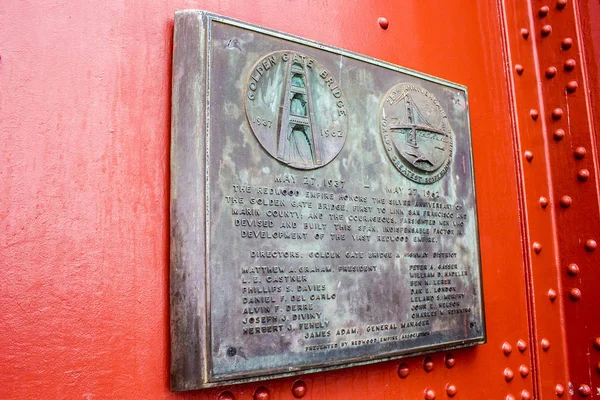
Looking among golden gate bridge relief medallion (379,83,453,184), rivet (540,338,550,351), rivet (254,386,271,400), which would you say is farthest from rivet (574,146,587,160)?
rivet (254,386,271,400)

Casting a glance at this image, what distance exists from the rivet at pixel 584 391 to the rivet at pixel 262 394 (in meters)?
1.67

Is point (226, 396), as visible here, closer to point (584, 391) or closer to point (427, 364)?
point (427, 364)

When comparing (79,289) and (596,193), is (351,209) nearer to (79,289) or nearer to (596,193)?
(79,289)

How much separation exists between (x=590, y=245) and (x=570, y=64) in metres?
0.93

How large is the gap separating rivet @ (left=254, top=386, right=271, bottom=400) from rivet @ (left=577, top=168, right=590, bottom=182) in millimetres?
1917

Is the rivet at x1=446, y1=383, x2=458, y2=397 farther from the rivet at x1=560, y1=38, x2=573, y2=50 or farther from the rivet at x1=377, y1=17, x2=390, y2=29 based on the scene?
the rivet at x1=560, y1=38, x2=573, y2=50

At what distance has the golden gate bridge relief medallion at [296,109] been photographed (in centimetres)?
179

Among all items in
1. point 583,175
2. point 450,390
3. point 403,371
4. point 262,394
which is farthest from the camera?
point 583,175

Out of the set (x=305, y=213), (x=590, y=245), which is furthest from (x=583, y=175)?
(x=305, y=213)

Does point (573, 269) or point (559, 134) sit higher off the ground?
point (559, 134)

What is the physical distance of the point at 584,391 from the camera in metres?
2.49

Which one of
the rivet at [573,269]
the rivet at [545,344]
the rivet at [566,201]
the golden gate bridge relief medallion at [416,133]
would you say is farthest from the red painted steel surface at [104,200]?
the rivet at [566,201]

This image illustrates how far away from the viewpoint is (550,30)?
2785 millimetres

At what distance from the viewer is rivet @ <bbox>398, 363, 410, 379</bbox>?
208 cm
